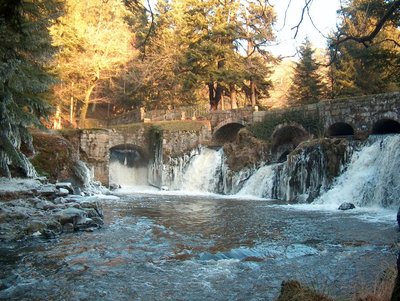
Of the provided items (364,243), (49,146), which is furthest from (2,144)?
(49,146)

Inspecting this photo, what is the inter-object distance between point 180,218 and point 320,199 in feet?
23.0

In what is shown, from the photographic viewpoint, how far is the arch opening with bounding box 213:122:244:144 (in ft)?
89.7

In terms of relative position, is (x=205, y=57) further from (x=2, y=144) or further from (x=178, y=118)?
(x=2, y=144)

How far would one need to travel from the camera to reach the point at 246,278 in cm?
609

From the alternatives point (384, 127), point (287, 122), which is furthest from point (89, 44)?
point (384, 127)

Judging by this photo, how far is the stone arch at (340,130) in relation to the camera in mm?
22438

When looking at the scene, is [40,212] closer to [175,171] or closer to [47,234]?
[47,234]

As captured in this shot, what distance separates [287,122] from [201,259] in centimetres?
1733

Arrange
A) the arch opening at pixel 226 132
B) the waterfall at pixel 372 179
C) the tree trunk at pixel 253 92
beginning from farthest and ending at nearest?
the tree trunk at pixel 253 92
the arch opening at pixel 226 132
the waterfall at pixel 372 179

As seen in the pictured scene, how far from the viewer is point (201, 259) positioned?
7172mm

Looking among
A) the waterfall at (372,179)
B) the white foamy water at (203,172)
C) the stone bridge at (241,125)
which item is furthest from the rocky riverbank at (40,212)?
the white foamy water at (203,172)

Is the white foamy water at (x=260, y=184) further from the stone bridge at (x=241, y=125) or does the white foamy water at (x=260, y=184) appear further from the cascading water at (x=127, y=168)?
the cascading water at (x=127, y=168)

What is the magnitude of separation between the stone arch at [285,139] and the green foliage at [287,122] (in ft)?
0.97

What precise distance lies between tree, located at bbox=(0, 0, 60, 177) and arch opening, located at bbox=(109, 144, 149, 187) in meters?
11.1
